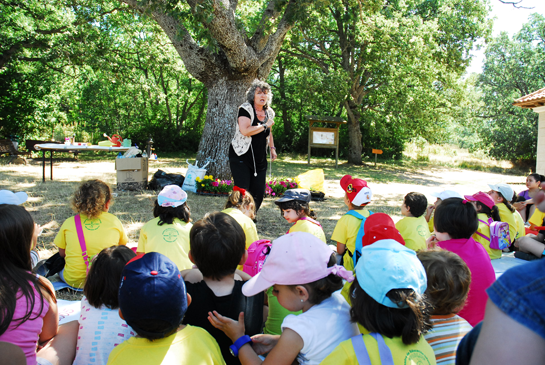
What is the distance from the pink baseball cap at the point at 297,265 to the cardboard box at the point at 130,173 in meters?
6.20

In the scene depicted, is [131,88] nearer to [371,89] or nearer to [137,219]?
[371,89]

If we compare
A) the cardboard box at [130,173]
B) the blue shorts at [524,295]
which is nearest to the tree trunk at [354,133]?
the cardboard box at [130,173]

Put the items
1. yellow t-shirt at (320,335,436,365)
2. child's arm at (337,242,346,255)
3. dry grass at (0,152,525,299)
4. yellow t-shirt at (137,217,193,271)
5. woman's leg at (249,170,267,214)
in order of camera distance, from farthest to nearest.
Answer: dry grass at (0,152,525,299) < woman's leg at (249,170,267,214) < child's arm at (337,242,346,255) < yellow t-shirt at (137,217,193,271) < yellow t-shirt at (320,335,436,365)

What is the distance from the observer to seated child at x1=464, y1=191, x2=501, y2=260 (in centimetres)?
355

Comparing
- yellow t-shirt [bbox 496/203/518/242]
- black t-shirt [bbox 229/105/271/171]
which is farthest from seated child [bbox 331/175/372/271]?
yellow t-shirt [bbox 496/203/518/242]

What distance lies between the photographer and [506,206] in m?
3.88

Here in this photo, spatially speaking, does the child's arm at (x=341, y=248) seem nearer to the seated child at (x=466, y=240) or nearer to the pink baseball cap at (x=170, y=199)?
the seated child at (x=466, y=240)

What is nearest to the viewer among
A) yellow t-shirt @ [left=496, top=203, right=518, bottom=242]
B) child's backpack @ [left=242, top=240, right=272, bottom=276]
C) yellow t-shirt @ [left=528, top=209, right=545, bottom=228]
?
child's backpack @ [left=242, top=240, right=272, bottom=276]

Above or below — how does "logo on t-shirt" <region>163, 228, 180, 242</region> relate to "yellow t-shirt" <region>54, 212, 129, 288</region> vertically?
above

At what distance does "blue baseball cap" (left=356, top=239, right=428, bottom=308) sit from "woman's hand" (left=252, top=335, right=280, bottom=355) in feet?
1.70

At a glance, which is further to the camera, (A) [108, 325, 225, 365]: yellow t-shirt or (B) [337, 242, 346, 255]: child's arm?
(B) [337, 242, 346, 255]: child's arm

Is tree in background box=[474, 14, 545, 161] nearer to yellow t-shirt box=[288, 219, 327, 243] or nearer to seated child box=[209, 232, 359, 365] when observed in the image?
yellow t-shirt box=[288, 219, 327, 243]

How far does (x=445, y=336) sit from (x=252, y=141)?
327 centimetres

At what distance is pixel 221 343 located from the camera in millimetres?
1739
